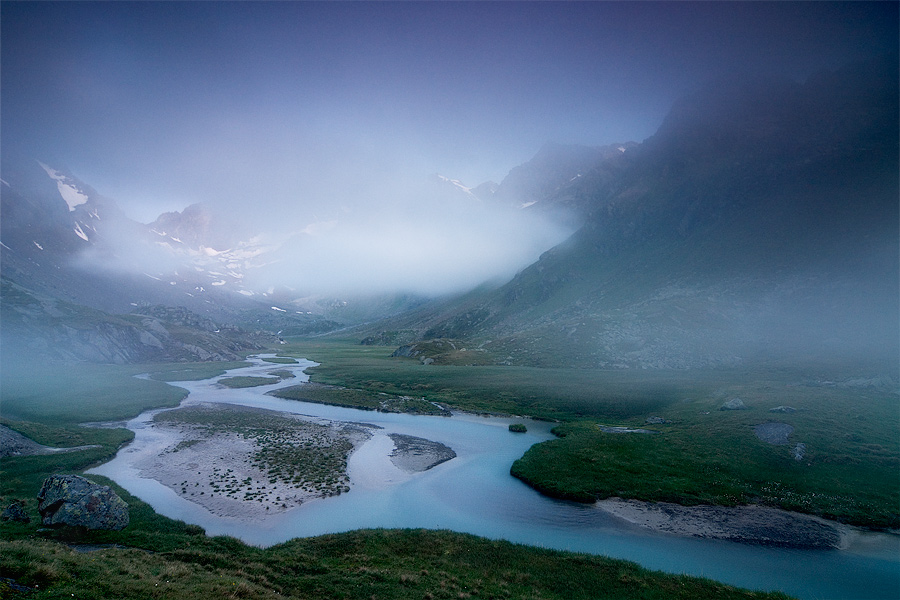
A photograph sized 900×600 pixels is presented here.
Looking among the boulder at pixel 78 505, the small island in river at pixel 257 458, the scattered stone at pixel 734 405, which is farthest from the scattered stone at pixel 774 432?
the boulder at pixel 78 505

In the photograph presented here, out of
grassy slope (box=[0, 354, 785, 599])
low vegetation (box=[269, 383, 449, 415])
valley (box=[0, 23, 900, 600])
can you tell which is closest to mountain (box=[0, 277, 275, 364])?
valley (box=[0, 23, 900, 600])

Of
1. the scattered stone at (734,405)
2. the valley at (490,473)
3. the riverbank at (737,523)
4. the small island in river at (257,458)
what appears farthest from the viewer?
the scattered stone at (734,405)

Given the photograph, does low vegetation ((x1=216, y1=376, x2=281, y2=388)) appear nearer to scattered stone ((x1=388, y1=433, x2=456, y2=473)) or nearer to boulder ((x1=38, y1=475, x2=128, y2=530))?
scattered stone ((x1=388, y1=433, x2=456, y2=473))

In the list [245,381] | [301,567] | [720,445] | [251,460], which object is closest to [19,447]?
[251,460]

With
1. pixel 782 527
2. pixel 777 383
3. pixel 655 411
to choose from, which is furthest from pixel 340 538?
pixel 777 383

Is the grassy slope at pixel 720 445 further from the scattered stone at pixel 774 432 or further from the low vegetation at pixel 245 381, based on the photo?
the low vegetation at pixel 245 381

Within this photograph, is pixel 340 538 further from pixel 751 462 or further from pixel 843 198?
pixel 843 198

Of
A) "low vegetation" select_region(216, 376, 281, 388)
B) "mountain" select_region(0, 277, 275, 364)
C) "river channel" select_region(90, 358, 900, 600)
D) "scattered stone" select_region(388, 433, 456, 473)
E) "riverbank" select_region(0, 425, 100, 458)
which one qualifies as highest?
"mountain" select_region(0, 277, 275, 364)

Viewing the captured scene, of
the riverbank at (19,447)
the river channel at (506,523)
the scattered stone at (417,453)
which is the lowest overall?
the river channel at (506,523)
